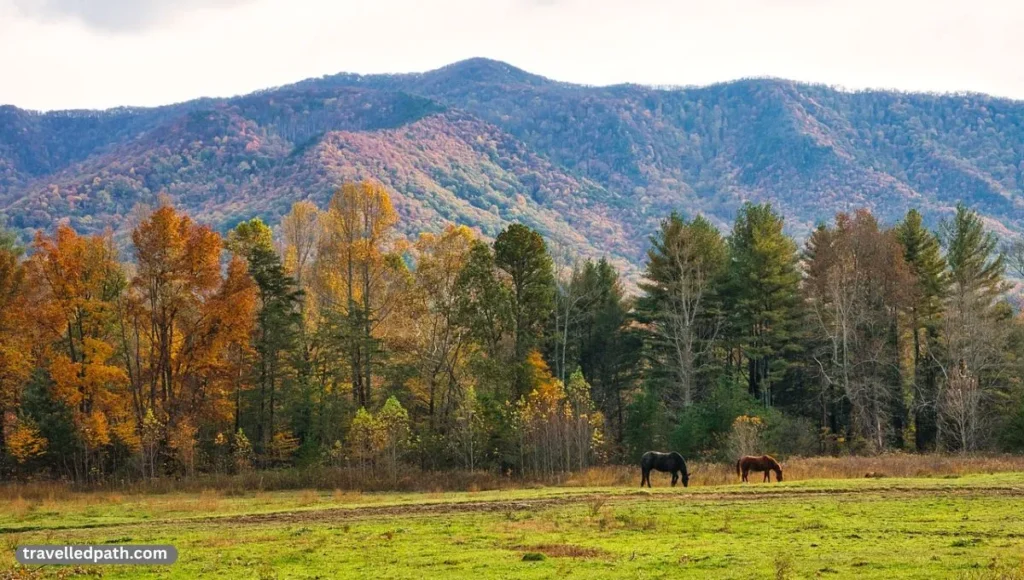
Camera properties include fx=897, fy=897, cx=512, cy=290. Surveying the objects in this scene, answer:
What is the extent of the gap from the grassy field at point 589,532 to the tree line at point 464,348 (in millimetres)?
14266

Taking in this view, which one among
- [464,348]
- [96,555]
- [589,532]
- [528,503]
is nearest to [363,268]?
[464,348]

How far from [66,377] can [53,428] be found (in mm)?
4088

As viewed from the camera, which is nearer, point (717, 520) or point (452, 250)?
point (717, 520)

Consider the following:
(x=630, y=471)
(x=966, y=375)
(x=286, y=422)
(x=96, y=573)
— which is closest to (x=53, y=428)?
(x=286, y=422)

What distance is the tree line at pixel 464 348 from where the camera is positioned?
4869 centimetres

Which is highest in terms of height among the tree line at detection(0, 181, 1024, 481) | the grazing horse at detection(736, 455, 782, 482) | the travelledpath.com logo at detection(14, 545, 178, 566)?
the tree line at detection(0, 181, 1024, 481)

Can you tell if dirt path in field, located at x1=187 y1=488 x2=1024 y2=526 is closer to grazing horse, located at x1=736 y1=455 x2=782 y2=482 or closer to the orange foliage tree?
grazing horse, located at x1=736 y1=455 x2=782 y2=482

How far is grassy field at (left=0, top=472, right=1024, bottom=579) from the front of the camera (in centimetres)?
1752

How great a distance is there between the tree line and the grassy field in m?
14.3

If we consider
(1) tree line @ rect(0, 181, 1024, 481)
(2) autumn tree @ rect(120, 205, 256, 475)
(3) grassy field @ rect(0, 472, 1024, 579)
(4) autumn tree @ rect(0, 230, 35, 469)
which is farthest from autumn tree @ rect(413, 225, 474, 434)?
(4) autumn tree @ rect(0, 230, 35, 469)

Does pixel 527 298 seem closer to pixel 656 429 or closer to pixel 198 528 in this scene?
pixel 656 429

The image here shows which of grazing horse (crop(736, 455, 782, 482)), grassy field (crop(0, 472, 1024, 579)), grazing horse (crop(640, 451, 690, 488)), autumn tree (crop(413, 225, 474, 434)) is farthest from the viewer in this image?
autumn tree (crop(413, 225, 474, 434))

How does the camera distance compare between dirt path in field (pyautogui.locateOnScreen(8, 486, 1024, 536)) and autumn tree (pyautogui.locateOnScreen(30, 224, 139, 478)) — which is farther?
autumn tree (pyautogui.locateOnScreen(30, 224, 139, 478))

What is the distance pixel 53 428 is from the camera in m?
49.3
